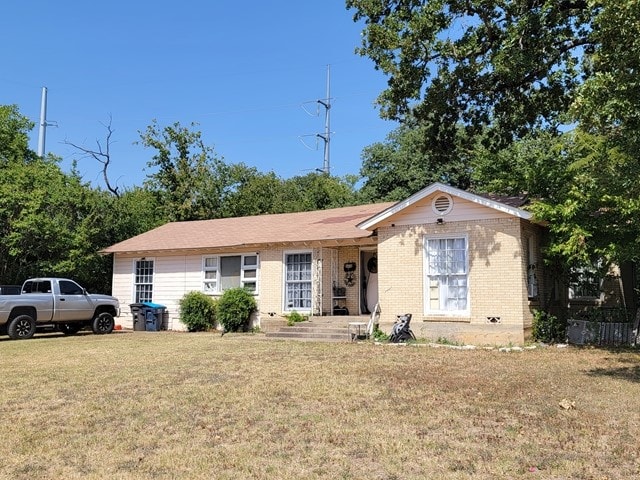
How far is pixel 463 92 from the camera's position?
15.9 meters

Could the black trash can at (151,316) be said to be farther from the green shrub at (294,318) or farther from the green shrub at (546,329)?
the green shrub at (546,329)

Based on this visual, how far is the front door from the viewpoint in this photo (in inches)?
750

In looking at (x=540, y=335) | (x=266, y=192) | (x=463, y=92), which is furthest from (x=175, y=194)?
(x=540, y=335)

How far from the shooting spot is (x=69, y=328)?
20.1 m

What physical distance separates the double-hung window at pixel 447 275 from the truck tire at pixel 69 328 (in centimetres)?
1229

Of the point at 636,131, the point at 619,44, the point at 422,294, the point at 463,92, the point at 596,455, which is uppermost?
the point at 463,92

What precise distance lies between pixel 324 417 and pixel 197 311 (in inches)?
568

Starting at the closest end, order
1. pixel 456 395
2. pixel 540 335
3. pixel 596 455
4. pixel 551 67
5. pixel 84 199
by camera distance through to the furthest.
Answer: pixel 596 455 < pixel 456 395 < pixel 540 335 < pixel 551 67 < pixel 84 199

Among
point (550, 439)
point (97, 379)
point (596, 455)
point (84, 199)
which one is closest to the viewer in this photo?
point (596, 455)

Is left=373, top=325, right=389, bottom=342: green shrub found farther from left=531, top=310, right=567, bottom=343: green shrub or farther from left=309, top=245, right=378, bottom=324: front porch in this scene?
left=531, top=310, right=567, bottom=343: green shrub

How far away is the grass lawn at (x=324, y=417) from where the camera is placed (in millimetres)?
5137

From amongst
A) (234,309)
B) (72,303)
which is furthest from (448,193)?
(72,303)

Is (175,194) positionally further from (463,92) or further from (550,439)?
(550,439)

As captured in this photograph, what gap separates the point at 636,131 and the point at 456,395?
5087mm
